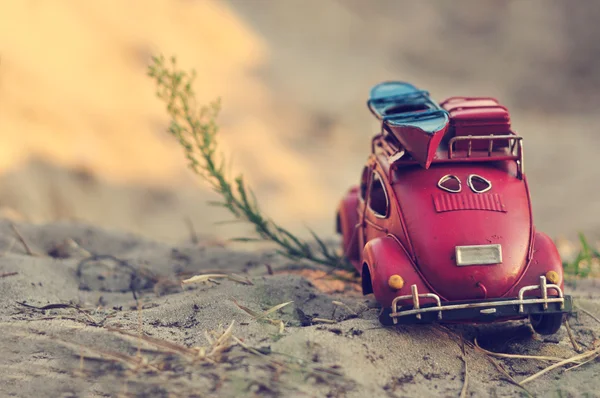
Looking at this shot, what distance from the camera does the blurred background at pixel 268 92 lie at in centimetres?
802

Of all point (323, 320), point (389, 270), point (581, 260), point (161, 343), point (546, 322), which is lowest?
point (581, 260)

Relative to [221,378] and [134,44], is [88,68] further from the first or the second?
[221,378]

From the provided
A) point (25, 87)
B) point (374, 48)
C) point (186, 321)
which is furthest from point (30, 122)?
point (374, 48)

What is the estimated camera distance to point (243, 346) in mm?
2805

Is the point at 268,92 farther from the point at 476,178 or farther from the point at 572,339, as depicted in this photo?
the point at 572,339

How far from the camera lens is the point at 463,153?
339cm

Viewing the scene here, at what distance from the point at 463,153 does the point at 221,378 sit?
66.1 inches

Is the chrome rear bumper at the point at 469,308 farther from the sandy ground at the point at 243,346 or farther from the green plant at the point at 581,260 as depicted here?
the green plant at the point at 581,260

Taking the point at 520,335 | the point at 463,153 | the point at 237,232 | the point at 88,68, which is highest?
the point at 88,68

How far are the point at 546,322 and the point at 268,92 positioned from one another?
8.72 m

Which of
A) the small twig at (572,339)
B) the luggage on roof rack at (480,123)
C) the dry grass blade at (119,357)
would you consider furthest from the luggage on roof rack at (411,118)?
the dry grass blade at (119,357)

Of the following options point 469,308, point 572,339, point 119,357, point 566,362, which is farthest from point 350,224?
point 119,357

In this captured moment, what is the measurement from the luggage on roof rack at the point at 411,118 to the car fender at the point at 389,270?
1.42 ft

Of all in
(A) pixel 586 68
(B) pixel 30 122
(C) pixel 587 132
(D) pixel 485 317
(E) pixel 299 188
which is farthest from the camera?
(A) pixel 586 68
